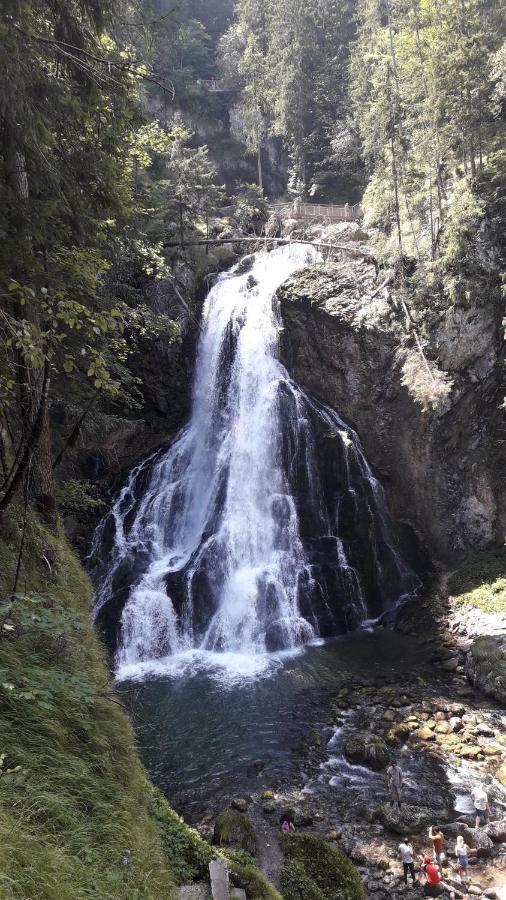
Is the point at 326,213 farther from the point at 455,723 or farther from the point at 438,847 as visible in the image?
the point at 438,847

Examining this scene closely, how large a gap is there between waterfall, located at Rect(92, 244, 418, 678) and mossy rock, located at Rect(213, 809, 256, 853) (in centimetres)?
714

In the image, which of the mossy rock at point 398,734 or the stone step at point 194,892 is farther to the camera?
the mossy rock at point 398,734

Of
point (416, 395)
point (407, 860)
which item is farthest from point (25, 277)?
point (416, 395)

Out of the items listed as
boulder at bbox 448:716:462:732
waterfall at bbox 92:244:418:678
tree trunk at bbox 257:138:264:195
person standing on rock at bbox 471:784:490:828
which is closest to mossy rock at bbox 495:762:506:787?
person standing on rock at bbox 471:784:490:828

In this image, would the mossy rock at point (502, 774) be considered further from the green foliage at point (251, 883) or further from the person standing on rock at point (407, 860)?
the green foliage at point (251, 883)

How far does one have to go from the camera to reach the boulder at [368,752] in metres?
11.0

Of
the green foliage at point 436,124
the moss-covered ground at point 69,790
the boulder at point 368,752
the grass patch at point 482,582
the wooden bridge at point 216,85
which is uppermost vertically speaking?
the wooden bridge at point 216,85

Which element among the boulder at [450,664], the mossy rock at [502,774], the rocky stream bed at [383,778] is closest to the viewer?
the rocky stream bed at [383,778]

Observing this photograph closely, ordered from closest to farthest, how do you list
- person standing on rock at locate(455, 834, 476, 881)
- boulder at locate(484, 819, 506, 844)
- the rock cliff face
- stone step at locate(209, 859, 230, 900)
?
1. stone step at locate(209, 859, 230, 900)
2. person standing on rock at locate(455, 834, 476, 881)
3. boulder at locate(484, 819, 506, 844)
4. the rock cliff face

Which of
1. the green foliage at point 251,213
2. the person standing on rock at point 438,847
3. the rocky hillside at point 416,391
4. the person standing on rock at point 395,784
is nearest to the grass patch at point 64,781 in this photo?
the person standing on rock at point 438,847

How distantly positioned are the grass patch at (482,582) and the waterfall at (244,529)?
1935 millimetres

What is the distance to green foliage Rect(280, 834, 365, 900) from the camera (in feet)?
23.0

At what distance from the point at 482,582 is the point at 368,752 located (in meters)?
9.54

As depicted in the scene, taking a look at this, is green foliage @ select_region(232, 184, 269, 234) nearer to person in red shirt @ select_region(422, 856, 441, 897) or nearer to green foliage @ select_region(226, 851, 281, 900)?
person in red shirt @ select_region(422, 856, 441, 897)
